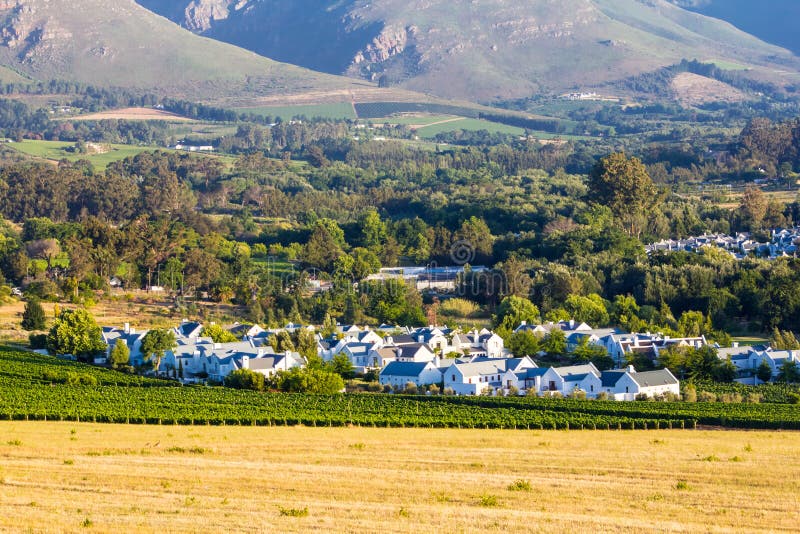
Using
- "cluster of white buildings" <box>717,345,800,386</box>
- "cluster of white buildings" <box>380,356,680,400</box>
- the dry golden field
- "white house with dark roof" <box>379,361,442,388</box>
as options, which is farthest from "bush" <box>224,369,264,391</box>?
"cluster of white buildings" <box>717,345,800,386</box>

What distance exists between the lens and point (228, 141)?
599 feet

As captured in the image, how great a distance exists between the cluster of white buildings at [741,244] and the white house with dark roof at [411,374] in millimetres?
33525

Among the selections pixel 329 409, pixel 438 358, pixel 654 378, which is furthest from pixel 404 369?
pixel 329 409

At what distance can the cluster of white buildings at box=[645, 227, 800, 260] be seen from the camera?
83688 millimetres

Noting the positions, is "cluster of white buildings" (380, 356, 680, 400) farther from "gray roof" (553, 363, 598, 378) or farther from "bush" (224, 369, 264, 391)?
"bush" (224, 369, 264, 391)

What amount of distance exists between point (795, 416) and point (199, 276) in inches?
1614

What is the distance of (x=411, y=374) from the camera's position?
5031cm

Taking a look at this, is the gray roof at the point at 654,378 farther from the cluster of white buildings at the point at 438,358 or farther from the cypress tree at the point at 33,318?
the cypress tree at the point at 33,318

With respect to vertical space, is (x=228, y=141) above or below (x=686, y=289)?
above

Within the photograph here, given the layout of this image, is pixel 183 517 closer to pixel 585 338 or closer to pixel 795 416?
pixel 795 416

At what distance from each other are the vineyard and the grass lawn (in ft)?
353

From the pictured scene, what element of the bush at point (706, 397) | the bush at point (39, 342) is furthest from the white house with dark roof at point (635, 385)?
the bush at point (39, 342)

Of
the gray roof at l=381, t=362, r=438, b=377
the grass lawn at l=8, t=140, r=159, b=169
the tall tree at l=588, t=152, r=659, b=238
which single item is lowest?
the gray roof at l=381, t=362, r=438, b=377

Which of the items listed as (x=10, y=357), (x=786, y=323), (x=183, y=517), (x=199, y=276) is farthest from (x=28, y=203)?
(x=183, y=517)
